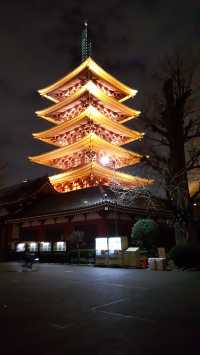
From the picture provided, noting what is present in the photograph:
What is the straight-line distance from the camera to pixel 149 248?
1969cm

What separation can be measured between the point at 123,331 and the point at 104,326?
17.6 inches

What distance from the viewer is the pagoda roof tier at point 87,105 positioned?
112 feet

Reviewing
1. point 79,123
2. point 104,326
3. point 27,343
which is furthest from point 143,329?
point 79,123

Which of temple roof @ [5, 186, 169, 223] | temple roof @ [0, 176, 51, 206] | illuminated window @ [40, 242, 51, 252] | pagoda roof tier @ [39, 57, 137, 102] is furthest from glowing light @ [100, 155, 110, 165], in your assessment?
illuminated window @ [40, 242, 51, 252]

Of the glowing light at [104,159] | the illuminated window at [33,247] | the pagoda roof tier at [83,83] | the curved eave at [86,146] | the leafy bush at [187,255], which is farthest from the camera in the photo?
the pagoda roof tier at [83,83]

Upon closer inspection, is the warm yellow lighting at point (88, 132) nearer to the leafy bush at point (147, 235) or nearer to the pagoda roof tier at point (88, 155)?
the pagoda roof tier at point (88, 155)

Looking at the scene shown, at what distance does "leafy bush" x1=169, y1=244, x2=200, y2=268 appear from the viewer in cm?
1558

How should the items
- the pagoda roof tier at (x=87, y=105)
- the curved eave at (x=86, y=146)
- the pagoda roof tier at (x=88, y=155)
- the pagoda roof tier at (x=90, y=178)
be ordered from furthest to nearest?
the pagoda roof tier at (x=87, y=105) → the pagoda roof tier at (x=88, y=155) → the curved eave at (x=86, y=146) → the pagoda roof tier at (x=90, y=178)

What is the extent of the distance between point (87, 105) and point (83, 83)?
12.6 feet

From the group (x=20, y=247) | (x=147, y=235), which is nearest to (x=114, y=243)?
(x=147, y=235)

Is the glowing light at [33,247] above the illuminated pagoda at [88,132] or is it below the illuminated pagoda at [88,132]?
below

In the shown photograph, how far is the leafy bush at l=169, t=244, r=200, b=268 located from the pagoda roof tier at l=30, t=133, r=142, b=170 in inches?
687

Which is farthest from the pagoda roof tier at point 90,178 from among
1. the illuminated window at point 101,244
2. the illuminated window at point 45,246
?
the illuminated window at point 101,244

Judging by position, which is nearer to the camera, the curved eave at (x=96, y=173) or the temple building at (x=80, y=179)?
the temple building at (x=80, y=179)
